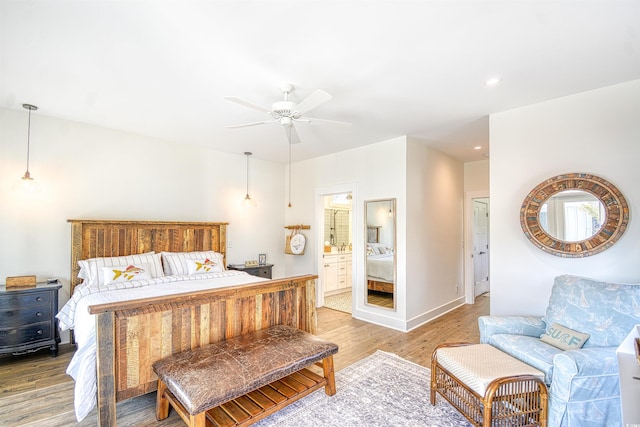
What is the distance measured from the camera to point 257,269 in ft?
16.5

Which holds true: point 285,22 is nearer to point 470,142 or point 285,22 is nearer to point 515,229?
point 515,229

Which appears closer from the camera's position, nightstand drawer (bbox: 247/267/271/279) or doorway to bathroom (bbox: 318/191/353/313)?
nightstand drawer (bbox: 247/267/271/279)

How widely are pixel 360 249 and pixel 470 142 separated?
7.58 ft

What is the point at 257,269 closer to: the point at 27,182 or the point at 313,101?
the point at 27,182

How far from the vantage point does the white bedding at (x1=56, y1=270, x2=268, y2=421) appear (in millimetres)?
2016

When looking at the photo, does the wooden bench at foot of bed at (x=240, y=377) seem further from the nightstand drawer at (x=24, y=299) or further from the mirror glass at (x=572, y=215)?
the mirror glass at (x=572, y=215)

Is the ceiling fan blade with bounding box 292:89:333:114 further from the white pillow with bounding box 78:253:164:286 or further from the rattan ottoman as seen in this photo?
the white pillow with bounding box 78:253:164:286

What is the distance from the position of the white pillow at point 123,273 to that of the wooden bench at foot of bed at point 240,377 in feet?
5.38

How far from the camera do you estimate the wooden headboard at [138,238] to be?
3.58 metres

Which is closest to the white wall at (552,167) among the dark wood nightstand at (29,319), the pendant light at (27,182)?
the dark wood nightstand at (29,319)

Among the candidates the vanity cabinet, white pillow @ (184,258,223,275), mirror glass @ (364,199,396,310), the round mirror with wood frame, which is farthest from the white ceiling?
the vanity cabinet

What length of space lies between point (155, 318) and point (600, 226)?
3868 mm

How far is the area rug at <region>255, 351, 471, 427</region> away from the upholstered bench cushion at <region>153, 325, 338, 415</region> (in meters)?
0.41

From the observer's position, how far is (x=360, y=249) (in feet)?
15.4
